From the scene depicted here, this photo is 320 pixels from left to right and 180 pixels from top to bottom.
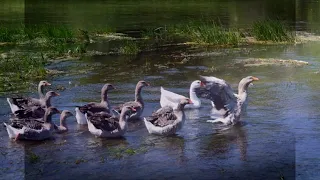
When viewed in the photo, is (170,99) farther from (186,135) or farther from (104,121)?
(104,121)

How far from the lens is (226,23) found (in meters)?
35.9

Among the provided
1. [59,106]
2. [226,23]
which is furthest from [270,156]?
[226,23]

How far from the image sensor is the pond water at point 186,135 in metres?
10.6

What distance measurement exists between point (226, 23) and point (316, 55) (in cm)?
1336

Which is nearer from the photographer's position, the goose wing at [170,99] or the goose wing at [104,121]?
the goose wing at [104,121]

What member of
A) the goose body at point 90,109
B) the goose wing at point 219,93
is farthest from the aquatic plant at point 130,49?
the goose wing at point 219,93

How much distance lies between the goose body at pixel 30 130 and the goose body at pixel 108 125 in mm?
803

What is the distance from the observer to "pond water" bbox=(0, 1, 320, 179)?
10.6m

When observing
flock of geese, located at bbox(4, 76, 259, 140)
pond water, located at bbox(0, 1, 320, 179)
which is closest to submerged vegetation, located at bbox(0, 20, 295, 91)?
pond water, located at bbox(0, 1, 320, 179)

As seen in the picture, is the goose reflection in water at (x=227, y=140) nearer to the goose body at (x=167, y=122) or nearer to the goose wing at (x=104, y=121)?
the goose body at (x=167, y=122)

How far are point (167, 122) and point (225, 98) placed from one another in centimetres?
170

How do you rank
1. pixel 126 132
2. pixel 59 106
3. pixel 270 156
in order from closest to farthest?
pixel 270 156 < pixel 126 132 < pixel 59 106

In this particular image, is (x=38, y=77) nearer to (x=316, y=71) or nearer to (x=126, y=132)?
(x=126, y=132)

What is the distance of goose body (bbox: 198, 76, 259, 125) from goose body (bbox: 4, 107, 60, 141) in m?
3.51
